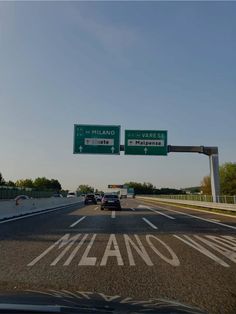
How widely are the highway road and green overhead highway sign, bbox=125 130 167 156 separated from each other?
25.3m

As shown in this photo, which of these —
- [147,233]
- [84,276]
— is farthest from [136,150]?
[84,276]

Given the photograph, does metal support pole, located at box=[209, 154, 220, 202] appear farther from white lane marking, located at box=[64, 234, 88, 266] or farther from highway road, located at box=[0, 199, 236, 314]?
white lane marking, located at box=[64, 234, 88, 266]

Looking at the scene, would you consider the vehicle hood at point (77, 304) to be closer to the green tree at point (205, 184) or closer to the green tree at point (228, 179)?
the green tree at point (228, 179)

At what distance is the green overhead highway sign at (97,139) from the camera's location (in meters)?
42.8

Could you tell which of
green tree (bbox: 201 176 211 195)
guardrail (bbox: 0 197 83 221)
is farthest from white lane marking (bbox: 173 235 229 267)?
green tree (bbox: 201 176 211 195)

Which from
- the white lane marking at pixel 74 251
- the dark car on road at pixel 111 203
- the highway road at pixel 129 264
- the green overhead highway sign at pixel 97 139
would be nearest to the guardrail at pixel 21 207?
the dark car on road at pixel 111 203

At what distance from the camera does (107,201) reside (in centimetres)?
3994

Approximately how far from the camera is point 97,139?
1694 inches

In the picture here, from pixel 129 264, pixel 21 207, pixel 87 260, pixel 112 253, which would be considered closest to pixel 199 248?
pixel 112 253

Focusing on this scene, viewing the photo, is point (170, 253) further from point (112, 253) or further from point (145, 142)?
point (145, 142)

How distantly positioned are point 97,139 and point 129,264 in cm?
3293

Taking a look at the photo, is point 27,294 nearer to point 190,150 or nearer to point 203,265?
point 203,265

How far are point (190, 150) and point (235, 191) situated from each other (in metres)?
68.9

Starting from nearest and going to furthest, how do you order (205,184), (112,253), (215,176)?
(112,253)
(215,176)
(205,184)
